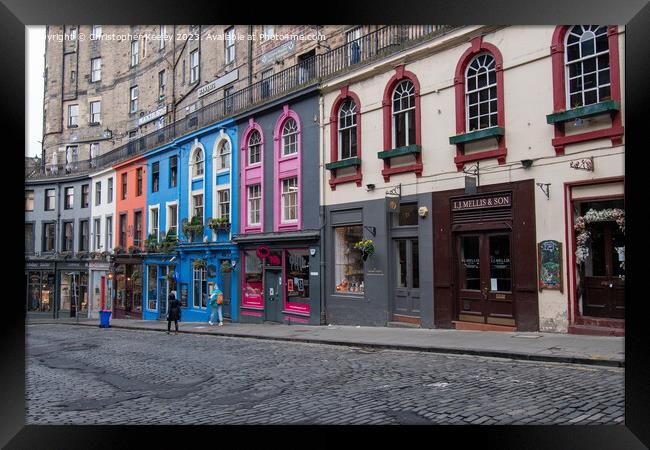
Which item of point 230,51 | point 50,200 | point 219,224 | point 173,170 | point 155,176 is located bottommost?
point 219,224

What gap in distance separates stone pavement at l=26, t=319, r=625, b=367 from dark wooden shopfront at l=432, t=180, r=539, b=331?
579 millimetres

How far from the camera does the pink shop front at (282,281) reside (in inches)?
734

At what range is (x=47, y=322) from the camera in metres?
18.9

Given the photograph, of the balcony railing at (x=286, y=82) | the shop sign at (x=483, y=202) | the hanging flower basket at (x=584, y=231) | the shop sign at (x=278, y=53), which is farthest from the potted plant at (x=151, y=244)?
the hanging flower basket at (x=584, y=231)

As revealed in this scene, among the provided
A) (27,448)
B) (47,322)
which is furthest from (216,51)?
(27,448)

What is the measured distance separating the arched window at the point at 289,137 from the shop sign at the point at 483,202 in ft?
24.2

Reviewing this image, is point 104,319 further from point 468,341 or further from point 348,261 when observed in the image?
point 468,341

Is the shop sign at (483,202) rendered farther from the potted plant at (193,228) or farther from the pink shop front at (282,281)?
the potted plant at (193,228)

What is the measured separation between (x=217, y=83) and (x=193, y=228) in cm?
736

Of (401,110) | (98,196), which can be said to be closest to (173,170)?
(98,196)

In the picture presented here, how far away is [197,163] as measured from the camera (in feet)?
76.6

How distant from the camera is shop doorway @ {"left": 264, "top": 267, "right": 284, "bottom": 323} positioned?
66.2 feet

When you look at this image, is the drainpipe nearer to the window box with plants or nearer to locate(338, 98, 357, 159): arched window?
locate(338, 98, 357, 159): arched window
